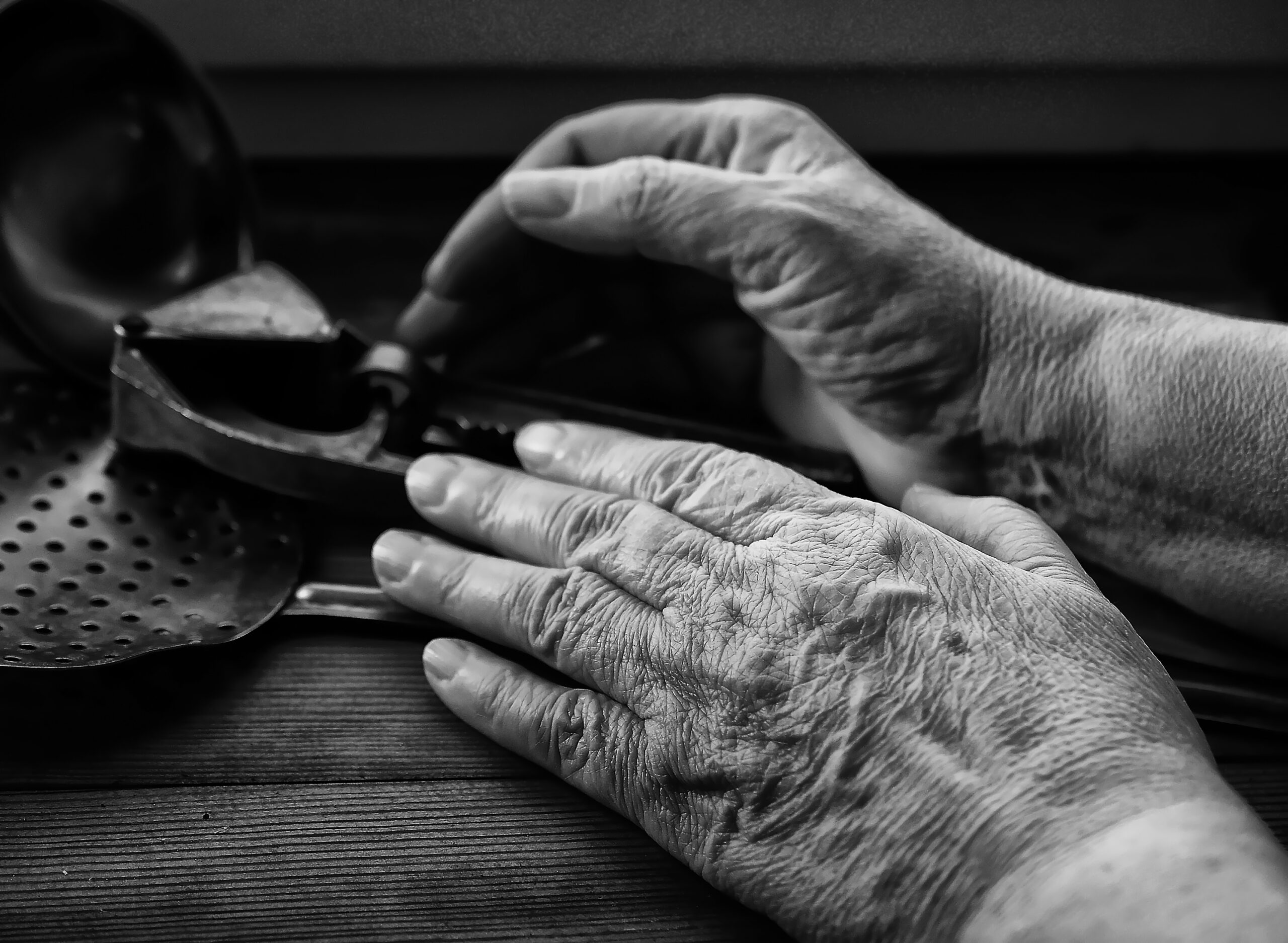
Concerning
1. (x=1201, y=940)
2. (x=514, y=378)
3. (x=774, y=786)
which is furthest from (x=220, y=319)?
(x=1201, y=940)

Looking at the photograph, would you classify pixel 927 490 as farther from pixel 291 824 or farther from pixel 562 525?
pixel 291 824

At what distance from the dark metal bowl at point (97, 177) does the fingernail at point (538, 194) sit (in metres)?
0.24

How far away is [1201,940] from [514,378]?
642mm

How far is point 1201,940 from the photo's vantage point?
0.39 m

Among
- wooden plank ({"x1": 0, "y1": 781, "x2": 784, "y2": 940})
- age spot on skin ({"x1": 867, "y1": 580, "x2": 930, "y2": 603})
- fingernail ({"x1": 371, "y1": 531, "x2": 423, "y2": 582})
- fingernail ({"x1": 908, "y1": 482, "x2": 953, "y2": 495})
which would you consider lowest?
wooden plank ({"x1": 0, "y1": 781, "x2": 784, "y2": 940})

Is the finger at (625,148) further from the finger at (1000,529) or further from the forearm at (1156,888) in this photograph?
the forearm at (1156,888)

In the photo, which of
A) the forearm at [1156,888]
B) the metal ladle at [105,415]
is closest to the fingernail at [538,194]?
the metal ladle at [105,415]

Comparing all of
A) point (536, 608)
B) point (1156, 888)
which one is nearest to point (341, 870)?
point (536, 608)

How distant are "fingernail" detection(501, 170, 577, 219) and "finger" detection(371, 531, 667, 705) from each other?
0.26 m

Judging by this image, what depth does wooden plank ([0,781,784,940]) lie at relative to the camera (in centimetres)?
49

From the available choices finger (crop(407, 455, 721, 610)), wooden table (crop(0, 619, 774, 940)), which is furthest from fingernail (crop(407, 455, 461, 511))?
wooden table (crop(0, 619, 774, 940))

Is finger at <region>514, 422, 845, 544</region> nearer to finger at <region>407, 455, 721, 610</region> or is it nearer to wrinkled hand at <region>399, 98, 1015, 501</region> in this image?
finger at <region>407, 455, 721, 610</region>

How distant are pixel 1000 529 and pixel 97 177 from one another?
709mm

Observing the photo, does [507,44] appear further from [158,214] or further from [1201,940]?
[1201,940]
